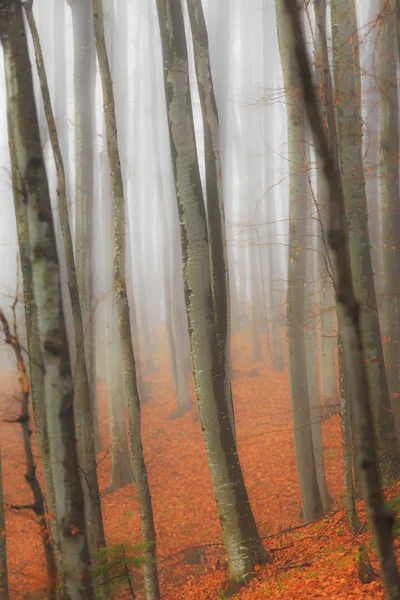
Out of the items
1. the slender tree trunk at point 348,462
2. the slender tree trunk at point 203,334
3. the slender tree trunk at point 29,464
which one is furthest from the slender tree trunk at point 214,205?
the slender tree trunk at point 29,464

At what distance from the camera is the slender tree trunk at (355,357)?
2.39m

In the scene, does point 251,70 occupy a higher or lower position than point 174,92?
higher

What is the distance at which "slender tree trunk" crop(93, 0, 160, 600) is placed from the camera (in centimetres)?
685

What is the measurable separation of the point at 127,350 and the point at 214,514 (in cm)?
542

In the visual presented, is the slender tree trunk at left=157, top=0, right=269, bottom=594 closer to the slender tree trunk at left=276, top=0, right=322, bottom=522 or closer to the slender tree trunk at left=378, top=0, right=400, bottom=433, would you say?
the slender tree trunk at left=276, top=0, right=322, bottom=522

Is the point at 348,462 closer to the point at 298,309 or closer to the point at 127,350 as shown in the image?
the point at 127,350

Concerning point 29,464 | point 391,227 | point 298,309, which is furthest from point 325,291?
point 29,464

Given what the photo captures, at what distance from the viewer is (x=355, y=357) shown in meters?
2.58

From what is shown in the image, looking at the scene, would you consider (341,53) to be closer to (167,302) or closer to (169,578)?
(169,578)

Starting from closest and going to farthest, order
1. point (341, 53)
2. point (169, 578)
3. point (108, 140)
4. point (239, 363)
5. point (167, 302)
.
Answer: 1. point (341, 53)
2. point (108, 140)
3. point (169, 578)
4. point (167, 302)
5. point (239, 363)

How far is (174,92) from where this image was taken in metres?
6.41

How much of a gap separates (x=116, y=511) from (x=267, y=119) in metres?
16.8

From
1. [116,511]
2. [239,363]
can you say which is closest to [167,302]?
[239,363]

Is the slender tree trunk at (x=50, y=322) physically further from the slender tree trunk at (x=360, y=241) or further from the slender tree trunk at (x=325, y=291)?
the slender tree trunk at (x=360, y=241)
